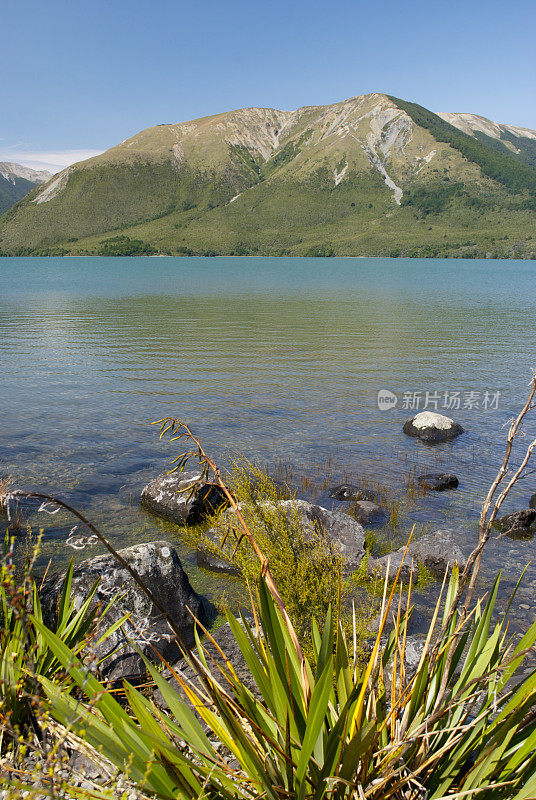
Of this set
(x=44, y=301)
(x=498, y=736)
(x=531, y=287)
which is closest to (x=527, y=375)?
(x=498, y=736)

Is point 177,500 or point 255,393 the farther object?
point 255,393

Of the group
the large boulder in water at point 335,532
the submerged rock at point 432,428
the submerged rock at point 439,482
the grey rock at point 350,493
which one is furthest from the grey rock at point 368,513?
the submerged rock at point 432,428

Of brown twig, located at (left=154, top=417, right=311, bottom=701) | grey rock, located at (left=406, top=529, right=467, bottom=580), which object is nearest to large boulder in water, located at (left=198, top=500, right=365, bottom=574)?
grey rock, located at (left=406, top=529, right=467, bottom=580)

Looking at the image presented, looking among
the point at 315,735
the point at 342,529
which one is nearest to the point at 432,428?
the point at 342,529

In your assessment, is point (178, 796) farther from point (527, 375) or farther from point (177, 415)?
point (527, 375)

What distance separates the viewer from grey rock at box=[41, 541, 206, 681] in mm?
5578

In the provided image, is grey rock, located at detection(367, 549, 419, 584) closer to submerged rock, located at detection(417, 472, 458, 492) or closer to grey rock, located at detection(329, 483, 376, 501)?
grey rock, located at detection(329, 483, 376, 501)

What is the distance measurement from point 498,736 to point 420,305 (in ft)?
157

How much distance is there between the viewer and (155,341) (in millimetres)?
29656

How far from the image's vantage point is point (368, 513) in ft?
34.2

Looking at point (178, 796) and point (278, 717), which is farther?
point (278, 717)

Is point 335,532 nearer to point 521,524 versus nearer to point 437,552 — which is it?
point 437,552

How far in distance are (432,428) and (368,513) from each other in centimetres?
522

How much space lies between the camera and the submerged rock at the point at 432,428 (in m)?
14.7
